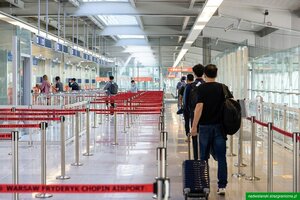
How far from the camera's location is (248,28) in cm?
2423

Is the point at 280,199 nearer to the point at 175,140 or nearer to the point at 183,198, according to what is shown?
→ the point at 183,198

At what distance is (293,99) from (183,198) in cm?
933

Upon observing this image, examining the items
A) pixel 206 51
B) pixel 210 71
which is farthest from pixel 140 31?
pixel 210 71

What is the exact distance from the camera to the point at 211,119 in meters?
6.51

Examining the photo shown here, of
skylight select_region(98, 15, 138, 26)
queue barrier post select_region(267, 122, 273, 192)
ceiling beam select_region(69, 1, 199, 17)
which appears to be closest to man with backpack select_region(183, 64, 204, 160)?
queue barrier post select_region(267, 122, 273, 192)

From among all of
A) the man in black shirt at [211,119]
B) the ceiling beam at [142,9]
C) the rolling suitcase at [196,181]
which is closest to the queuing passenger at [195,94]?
the man in black shirt at [211,119]

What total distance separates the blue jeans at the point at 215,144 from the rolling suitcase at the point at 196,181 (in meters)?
0.47

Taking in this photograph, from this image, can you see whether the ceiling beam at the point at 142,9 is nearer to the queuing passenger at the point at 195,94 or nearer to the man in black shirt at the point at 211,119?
the queuing passenger at the point at 195,94

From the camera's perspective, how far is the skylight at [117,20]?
78.6ft

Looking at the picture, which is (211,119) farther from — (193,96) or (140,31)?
(140,31)

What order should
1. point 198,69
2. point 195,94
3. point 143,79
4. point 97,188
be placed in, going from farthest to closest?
point 143,79 < point 198,69 < point 195,94 < point 97,188

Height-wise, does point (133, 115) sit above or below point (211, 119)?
below

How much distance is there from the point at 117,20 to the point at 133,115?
23.0 ft

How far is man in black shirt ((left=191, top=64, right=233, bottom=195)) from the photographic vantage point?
6.42m
